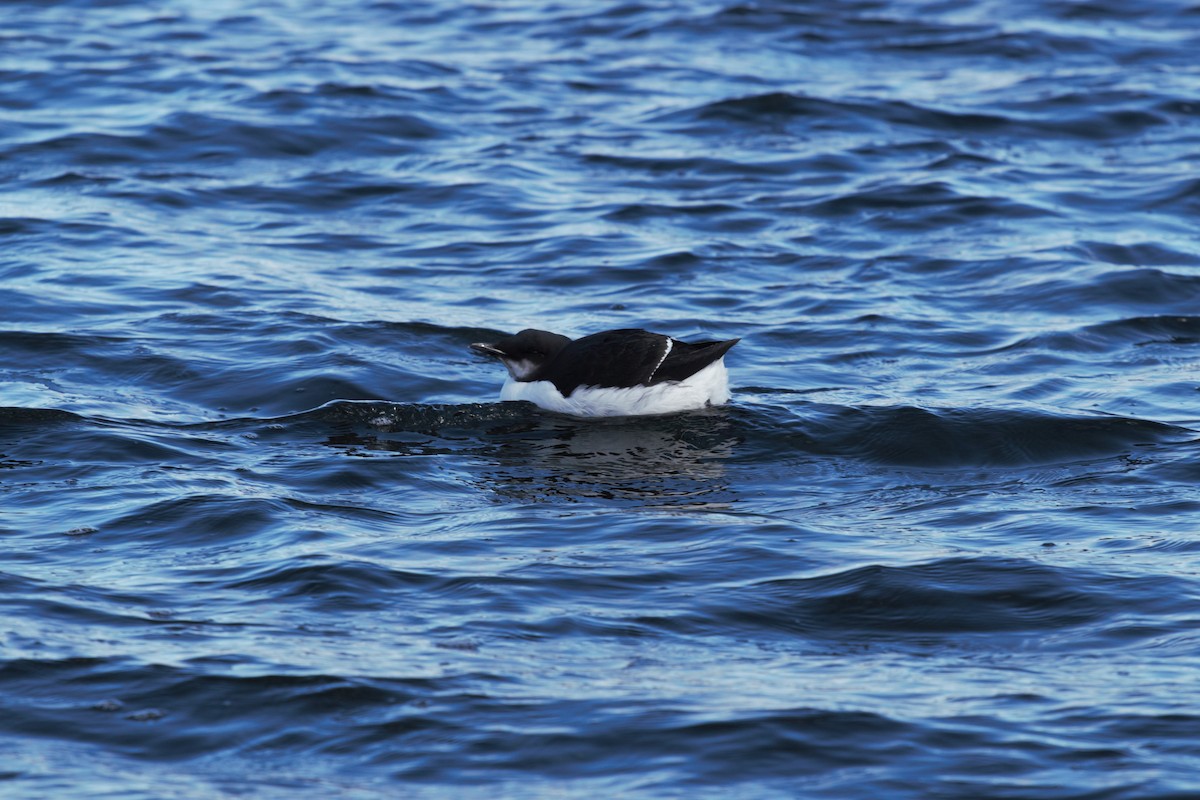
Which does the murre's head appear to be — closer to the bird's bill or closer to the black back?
the bird's bill

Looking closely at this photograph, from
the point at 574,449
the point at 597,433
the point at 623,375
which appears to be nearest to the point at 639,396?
the point at 623,375

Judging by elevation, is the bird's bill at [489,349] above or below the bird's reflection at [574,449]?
above

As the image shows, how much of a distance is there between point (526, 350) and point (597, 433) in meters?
0.73

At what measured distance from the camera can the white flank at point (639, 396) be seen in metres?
10.1

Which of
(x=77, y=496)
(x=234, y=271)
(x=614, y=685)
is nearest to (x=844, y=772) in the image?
(x=614, y=685)

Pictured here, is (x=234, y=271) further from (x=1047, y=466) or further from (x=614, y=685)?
(x=614, y=685)

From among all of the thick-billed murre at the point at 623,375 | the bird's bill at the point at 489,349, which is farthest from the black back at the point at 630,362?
the bird's bill at the point at 489,349

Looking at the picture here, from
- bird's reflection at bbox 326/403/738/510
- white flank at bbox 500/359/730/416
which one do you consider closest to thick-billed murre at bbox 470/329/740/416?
white flank at bbox 500/359/730/416

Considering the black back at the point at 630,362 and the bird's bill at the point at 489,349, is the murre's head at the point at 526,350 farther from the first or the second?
the black back at the point at 630,362

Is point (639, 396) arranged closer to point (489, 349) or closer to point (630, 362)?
point (630, 362)

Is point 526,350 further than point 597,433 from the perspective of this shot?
Yes

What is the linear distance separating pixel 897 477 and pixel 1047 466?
807 millimetres

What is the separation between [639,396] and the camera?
1020 centimetres

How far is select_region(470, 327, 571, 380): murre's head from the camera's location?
1045cm
